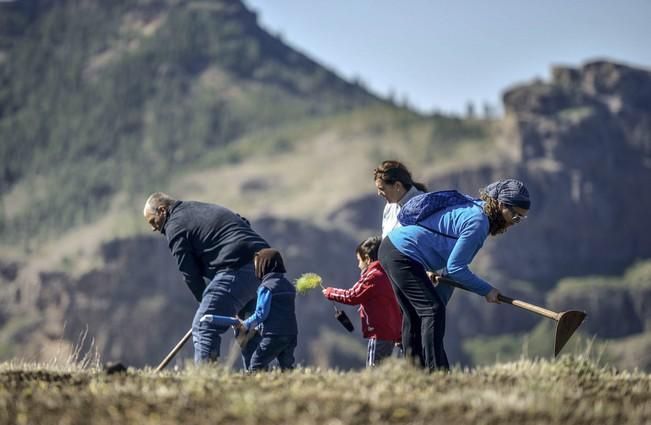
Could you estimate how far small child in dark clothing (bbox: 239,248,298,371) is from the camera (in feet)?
35.9

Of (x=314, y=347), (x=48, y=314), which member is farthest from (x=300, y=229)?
(x=48, y=314)

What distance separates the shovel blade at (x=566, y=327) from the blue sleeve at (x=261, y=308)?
101 inches

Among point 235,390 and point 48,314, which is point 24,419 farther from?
point 48,314

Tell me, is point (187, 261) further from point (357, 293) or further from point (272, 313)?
point (357, 293)

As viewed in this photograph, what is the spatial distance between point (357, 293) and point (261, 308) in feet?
3.57

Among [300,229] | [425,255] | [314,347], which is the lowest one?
[314,347]

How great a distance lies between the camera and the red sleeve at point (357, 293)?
11492 millimetres

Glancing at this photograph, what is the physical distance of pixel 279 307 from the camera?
436 inches

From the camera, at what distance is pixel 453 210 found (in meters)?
9.96

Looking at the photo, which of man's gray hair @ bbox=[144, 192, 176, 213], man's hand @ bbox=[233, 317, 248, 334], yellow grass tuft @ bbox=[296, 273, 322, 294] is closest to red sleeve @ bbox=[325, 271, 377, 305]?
yellow grass tuft @ bbox=[296, 273, 322, 294]

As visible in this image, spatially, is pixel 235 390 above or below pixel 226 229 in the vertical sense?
below

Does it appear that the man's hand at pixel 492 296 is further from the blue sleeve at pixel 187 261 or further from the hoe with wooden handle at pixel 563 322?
the blue sleeve at pixel 187 261

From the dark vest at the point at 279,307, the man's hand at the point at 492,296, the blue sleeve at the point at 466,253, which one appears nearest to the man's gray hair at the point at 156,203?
the dark vest at the point at 279,307

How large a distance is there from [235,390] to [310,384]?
683 millimetres
